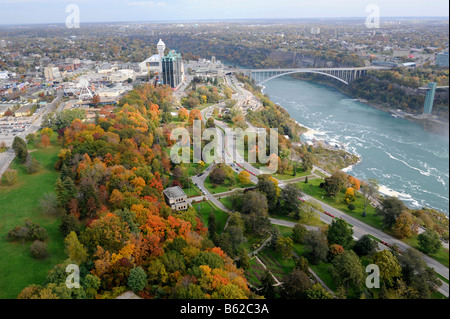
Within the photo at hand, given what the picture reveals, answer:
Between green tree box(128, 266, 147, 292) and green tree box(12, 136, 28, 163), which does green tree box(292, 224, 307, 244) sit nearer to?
green tree box(128, 266, 147, 292)

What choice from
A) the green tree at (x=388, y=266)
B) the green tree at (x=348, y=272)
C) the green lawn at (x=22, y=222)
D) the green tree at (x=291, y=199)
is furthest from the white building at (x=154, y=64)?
the green tree at (x=388, y=266)

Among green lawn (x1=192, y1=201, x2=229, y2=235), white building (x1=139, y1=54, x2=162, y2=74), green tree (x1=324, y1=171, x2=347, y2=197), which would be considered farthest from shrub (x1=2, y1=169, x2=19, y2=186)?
white building (x1=139, y1=54, x2=162, y2=74)

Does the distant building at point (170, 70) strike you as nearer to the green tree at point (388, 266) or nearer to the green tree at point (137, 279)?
the green tree at point (137, 279)

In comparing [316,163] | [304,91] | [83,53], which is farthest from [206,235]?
[83,53]

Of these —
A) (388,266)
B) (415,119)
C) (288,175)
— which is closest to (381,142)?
(415,119)

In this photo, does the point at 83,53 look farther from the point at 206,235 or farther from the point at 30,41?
Result: the point at 206,235

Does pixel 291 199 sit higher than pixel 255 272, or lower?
higher

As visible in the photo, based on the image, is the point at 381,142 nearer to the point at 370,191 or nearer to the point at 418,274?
the point at 370,191
